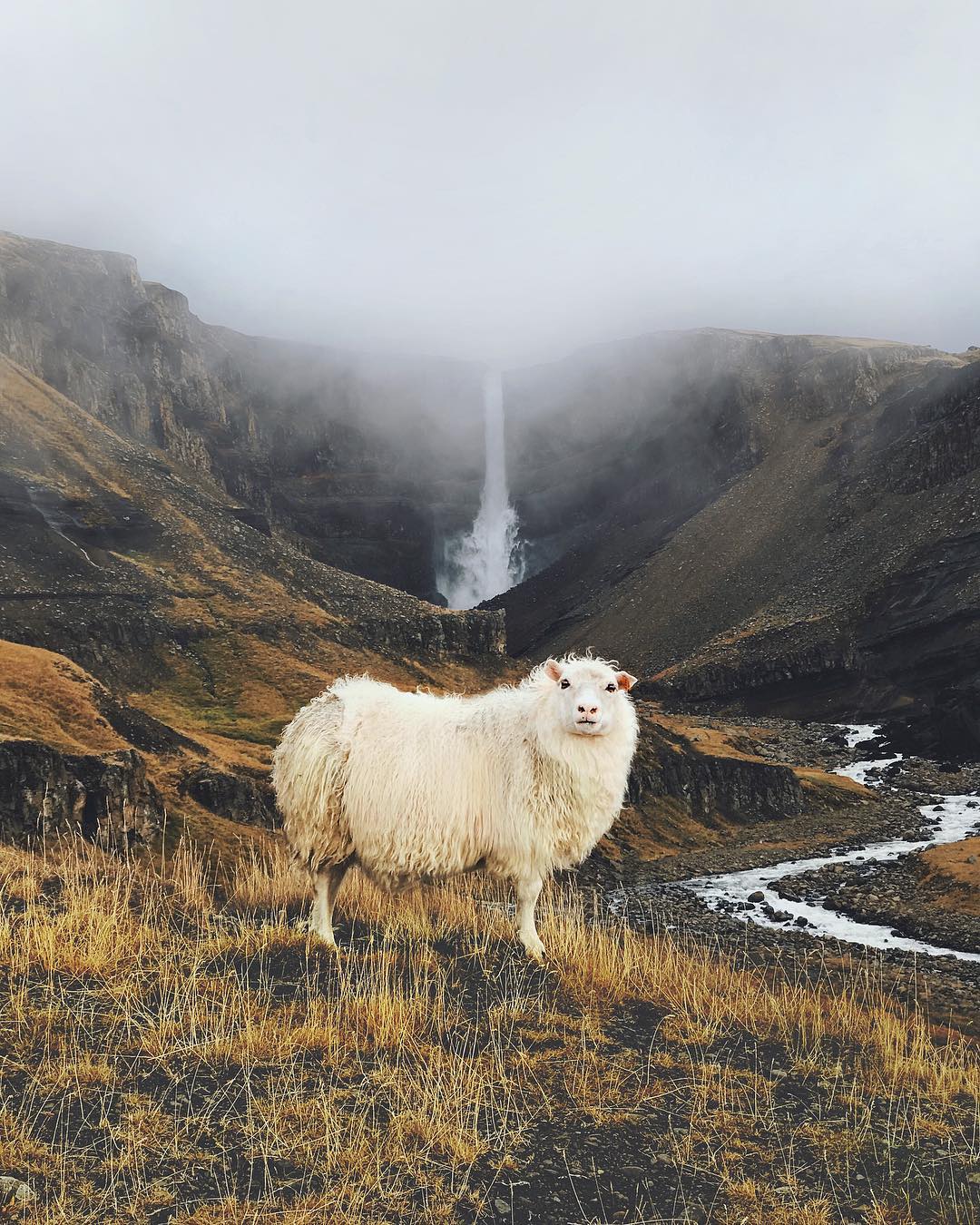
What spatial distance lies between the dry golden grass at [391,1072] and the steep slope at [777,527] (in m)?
77.8

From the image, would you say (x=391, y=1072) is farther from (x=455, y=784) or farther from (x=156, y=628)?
(x=156, y=628)

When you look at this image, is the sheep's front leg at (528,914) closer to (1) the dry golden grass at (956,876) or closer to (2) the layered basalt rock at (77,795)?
(2) the layered basalt rock at (77,795)

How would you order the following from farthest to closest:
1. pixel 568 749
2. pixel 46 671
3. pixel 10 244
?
pixel 10 244
pixel 46 671
pixel 568 749

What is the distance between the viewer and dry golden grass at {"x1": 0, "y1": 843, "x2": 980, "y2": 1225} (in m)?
4.71

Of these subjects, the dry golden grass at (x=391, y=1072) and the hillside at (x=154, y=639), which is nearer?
the dry golden grass at (x=391, y=1072)

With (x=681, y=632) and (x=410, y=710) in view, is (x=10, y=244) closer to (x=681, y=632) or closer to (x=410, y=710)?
(x=681, y=632)

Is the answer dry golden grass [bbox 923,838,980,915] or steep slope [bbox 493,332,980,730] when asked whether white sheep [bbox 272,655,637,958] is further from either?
steep slope [bbox 493,332,980,730]

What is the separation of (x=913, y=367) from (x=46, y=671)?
142m

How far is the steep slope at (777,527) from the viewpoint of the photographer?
90500mm

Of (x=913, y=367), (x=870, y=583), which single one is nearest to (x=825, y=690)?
(x=870, y=583)

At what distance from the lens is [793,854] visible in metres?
42.4

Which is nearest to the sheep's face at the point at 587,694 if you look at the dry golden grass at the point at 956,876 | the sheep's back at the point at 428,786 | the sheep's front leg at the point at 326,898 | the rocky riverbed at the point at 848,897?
the sheep's back at the point at 428,786

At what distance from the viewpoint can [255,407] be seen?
16712 centimetres

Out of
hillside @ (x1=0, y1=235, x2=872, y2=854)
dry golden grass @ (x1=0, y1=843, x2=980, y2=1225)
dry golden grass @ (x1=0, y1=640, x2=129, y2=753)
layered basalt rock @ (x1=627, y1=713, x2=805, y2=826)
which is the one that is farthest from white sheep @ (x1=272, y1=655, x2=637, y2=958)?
layered basalt rock @ (x1=627, y1=713, x2=805, y2=826)
